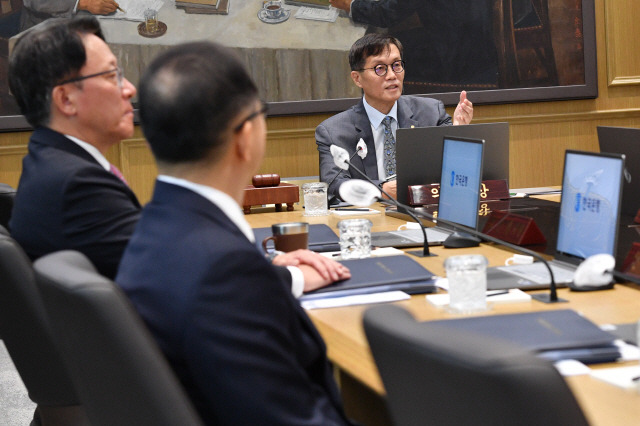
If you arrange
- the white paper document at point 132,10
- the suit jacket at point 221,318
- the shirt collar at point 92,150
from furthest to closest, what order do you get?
the white paper document at point 132,10 < the shirt collar at point 92,150 < the suit jacket at point 221,318

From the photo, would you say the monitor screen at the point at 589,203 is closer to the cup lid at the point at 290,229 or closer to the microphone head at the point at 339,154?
the cup lid at the point at 290,229

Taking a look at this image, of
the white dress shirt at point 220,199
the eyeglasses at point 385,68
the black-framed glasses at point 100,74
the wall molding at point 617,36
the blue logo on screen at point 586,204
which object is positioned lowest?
the blue logo on screen at point 586,204

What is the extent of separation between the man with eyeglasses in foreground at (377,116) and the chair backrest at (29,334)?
2275 mm

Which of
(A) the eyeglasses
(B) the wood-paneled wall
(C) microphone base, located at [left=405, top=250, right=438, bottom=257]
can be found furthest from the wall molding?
(C) microphone base, located at [left=405, top=250, right=438, bottom=257]

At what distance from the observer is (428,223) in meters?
3.24

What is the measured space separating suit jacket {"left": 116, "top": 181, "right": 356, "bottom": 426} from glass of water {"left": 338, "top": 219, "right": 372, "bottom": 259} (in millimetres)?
1229

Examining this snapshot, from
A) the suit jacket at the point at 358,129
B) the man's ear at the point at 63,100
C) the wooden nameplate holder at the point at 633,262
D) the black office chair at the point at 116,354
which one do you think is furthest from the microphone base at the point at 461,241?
the black office chair at the point at 116,354

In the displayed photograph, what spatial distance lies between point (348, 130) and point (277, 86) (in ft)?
5.24

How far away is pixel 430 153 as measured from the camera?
3564 millimetres

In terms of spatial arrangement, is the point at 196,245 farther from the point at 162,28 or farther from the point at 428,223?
the point at 162,28

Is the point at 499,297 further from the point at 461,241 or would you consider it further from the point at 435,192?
the point at 435,192

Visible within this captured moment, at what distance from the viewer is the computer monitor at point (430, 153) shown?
351cm

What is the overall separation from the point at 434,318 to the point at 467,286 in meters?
0.11

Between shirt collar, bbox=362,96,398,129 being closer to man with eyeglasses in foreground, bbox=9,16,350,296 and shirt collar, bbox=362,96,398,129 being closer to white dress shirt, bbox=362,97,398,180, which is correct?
white dress shirt, bbox=362,97,398,180
